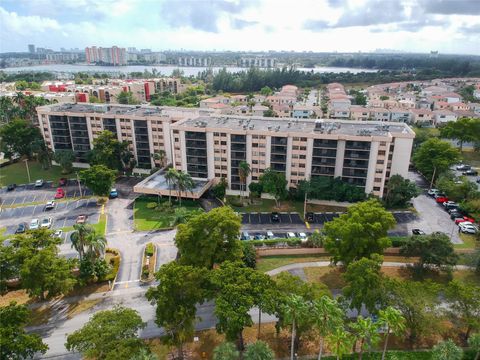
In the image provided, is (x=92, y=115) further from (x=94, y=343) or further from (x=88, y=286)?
(x=94, y=343)

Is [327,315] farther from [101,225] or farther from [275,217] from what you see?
[101,225]

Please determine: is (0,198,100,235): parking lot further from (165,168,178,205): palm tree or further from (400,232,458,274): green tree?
(400,232,458,274): green tree

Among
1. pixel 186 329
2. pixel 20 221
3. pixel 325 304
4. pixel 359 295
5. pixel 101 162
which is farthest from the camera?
pixel 101 162

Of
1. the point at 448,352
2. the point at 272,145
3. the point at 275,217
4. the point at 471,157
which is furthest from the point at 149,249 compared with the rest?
the point at 471,157

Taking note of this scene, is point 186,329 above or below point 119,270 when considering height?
above

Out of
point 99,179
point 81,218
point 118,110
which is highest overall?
Result: point 118,110

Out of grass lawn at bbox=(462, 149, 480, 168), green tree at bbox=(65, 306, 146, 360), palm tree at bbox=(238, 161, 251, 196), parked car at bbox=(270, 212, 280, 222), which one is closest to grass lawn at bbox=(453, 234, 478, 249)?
parked car at bbox=(270, 212, 280, 222)

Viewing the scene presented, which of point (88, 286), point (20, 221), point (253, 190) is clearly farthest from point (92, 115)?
point (88, 286)

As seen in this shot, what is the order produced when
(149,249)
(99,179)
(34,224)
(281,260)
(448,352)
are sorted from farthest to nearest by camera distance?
(99,179) < (34,224) < (149,249) < (281,260) < (448,352)
